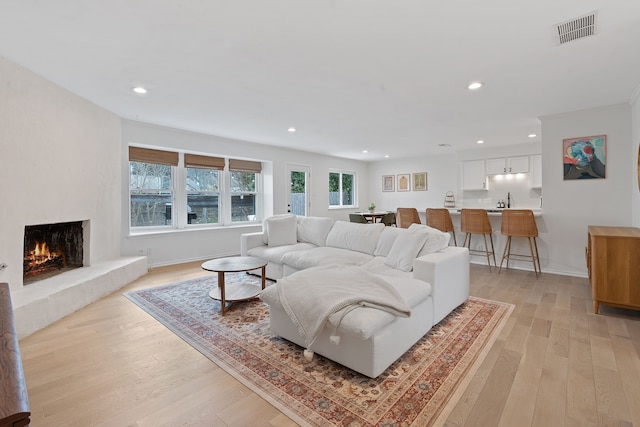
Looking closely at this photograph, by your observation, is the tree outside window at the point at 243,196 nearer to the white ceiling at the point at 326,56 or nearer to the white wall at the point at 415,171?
the white ceiling at the point at 326,56

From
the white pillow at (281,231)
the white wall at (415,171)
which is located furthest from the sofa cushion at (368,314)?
the white wall at (415,171)

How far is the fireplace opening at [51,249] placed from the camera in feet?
10.4

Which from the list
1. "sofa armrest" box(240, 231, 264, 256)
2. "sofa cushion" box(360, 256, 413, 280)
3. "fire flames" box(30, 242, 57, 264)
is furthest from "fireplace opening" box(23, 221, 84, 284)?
"sofa cushion" box(360, 256, 413, 280)

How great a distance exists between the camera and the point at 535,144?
20.3ft

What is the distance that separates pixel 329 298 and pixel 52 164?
3277 mm

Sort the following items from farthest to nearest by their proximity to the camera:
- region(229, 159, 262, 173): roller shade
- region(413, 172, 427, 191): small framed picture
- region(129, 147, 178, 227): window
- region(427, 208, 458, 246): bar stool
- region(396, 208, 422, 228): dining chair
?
region(413, 172, 427, 191): small framed picture
region(229, 159, 262, 173): roller shade
region(396, 208, 422, 228): dining chair
region(427, 208, 458, 246): bar stool
region(129, 147, 178, 227): window

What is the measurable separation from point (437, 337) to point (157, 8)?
3098 millimetres

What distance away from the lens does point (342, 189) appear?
343 inches

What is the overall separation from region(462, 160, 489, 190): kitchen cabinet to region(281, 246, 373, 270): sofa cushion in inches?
184

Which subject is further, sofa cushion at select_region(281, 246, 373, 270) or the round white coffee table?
sofa cushion at select_region(281, 246, 373, 270)

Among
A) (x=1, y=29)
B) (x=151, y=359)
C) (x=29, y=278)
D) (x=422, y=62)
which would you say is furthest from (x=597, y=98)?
(x=29, y=278)

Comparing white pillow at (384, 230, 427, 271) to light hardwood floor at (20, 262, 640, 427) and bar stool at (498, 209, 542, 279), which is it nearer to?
light hardwood floor at (20, 262, 640, 427)

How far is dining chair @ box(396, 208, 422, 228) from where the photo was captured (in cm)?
563

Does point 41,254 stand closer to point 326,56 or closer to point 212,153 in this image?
point 212,153
